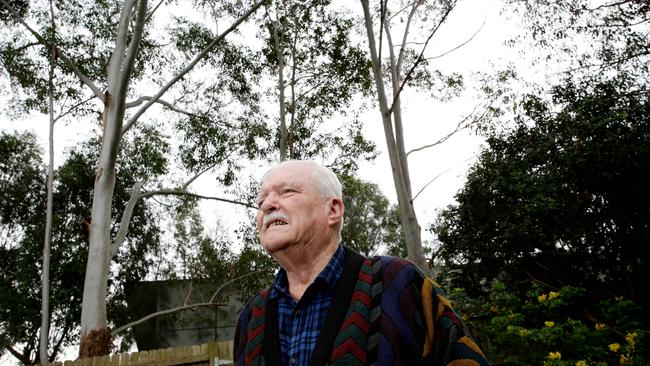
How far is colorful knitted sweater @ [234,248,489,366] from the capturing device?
1.16m

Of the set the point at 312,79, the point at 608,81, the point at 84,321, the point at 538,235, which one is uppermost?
the point at 312,79

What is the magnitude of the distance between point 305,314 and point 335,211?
35 cm

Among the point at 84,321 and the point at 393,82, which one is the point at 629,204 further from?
the point at 84,321

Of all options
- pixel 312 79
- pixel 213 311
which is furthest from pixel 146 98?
pixel 213 311

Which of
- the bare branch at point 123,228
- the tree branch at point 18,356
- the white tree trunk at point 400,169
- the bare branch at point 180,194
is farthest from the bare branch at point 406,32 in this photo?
the tree branch at point 18,356

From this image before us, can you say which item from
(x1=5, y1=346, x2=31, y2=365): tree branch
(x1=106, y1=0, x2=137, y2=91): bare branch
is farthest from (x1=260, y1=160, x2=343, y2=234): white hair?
(x1=5, y1=346, x2=31, y2=365): tree branch

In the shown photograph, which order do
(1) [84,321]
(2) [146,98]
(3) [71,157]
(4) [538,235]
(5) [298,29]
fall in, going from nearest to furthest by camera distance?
1. (1) [84,321]
2. (4) [538,235]
3. (2) [146,98]
4. (5) [298,29]
5. (3) [71,157]

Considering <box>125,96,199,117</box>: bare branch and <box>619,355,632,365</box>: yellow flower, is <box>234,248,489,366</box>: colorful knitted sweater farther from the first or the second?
<box>125,96,199,117</box>: bare branch

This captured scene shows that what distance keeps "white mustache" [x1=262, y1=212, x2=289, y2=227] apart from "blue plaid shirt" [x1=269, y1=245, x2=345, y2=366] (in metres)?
0.19

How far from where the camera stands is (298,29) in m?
11.6

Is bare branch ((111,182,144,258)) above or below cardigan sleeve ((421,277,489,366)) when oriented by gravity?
above

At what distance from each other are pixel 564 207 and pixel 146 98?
340 inches

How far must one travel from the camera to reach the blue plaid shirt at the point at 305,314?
1274mm

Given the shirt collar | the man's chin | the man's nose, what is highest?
the man's nose
